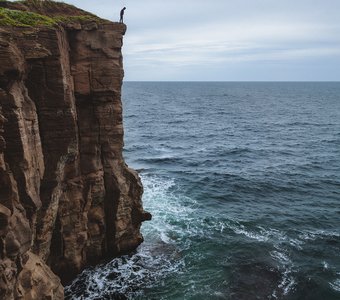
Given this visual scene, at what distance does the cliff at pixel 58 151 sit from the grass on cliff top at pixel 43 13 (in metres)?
0.07

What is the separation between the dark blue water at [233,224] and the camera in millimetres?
29688

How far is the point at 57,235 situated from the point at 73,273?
360 centimetres

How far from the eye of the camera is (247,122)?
11000 centimetres

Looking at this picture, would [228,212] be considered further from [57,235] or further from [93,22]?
[93,22]

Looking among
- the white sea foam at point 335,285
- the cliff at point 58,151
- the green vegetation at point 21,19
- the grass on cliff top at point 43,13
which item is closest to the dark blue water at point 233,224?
the white sea foam at point 335,285

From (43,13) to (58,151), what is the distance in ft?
35.0

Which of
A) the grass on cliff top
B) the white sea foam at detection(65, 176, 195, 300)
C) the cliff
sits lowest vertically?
the white sea foam at detection(65, 176, 195, 300)

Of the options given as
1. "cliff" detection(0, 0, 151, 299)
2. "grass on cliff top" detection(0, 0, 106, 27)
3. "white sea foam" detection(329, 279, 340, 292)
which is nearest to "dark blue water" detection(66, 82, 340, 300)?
"white sea foam" detection(329, 279, 340, 292)

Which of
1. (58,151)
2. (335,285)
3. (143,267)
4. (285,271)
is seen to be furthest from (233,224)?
(58,151)

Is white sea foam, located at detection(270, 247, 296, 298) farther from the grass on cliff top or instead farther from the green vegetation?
the green vegetation

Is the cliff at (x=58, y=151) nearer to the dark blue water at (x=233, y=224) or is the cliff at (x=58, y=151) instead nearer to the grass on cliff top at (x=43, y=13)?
the grass on cliff top at (x=43, y=13)

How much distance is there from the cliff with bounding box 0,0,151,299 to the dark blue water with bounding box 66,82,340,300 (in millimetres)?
3378

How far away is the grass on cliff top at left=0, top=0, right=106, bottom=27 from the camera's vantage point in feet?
78.5

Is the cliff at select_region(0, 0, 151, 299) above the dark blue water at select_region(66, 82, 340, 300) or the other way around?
above
